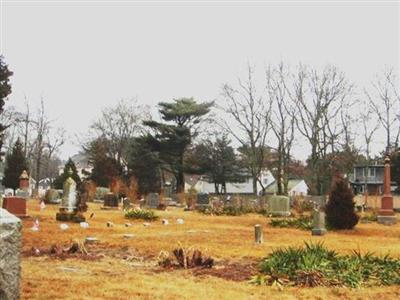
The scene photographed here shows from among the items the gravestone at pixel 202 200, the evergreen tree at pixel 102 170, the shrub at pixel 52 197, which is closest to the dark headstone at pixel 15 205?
the shrub at pixel 52 197

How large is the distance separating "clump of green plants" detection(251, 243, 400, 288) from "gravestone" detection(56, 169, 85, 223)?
45.1 feet

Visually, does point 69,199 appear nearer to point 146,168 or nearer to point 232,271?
point 232,271

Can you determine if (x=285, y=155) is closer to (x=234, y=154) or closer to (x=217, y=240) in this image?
(x=234, y=154)

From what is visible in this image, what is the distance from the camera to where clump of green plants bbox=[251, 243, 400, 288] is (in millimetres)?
9273

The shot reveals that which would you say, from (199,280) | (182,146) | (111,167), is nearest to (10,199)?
(199,280)

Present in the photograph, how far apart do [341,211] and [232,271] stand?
13587 mm

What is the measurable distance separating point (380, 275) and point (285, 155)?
45.3m

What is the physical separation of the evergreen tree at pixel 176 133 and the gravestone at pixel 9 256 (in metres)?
51.1

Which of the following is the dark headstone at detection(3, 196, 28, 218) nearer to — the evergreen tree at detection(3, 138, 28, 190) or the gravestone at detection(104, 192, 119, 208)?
the gravestone at detection(104, 192, 119, 208)

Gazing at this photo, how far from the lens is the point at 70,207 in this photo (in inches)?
940

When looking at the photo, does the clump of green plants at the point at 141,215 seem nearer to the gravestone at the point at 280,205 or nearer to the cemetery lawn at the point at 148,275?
the gravestone at the point at 280,205

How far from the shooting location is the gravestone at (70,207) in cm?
2308

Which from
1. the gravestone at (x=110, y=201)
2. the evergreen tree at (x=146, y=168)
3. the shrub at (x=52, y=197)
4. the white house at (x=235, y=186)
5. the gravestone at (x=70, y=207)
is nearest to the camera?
the gravestone at (x=70, y=207)

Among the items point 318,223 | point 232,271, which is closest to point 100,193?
point 318,223
